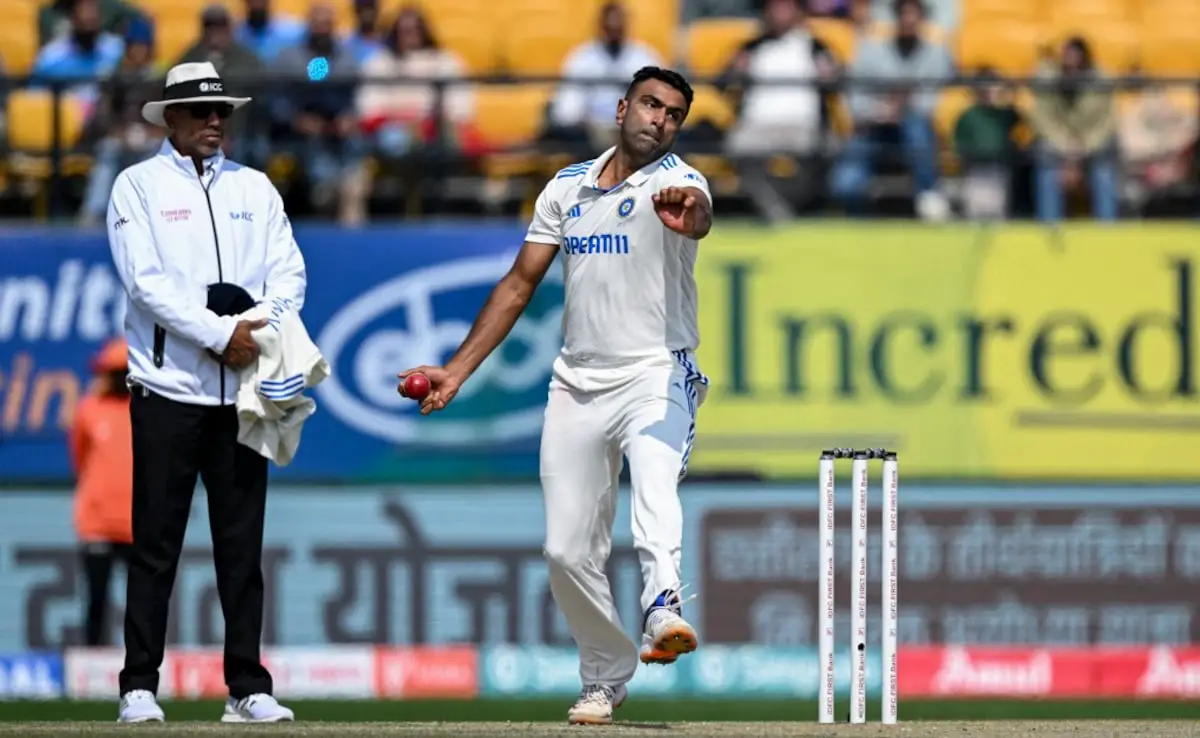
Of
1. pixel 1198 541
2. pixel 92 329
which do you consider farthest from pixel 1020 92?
pixel 92 329

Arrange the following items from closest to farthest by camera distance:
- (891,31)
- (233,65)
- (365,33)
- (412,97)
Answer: (233,65) → (412,97) → (365,33) → (891,31)

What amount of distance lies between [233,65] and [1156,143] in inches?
229

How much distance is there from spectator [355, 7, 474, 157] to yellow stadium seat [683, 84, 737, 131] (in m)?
1.42

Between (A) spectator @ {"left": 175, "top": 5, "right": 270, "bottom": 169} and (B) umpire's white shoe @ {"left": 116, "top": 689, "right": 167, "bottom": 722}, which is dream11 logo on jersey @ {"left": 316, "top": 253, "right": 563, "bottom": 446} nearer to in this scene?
(A) spectator @ {"left": 175, "top": 5, "right": 270, "bottom": 169}

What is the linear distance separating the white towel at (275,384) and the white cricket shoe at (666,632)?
4.88 ft

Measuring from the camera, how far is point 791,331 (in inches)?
546

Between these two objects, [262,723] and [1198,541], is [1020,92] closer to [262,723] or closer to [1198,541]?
[1198,541]

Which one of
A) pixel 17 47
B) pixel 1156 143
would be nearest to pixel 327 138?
pixel 17 47

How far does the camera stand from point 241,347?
25.6 feet

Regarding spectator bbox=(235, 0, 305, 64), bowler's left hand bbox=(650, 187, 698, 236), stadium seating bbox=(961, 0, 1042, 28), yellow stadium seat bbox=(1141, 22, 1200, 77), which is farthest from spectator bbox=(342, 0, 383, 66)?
bowler's left hand bbox=(650, 187, 698, 236)

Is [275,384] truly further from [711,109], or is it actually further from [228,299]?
[711,109]

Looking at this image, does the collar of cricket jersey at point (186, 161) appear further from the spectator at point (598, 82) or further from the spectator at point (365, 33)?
the spectator at point (365, 33)

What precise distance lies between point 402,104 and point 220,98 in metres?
5.89

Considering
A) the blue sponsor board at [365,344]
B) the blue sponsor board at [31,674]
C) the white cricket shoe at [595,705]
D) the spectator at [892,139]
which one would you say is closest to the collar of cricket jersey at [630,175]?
the white cricket shoe at [595,705]
